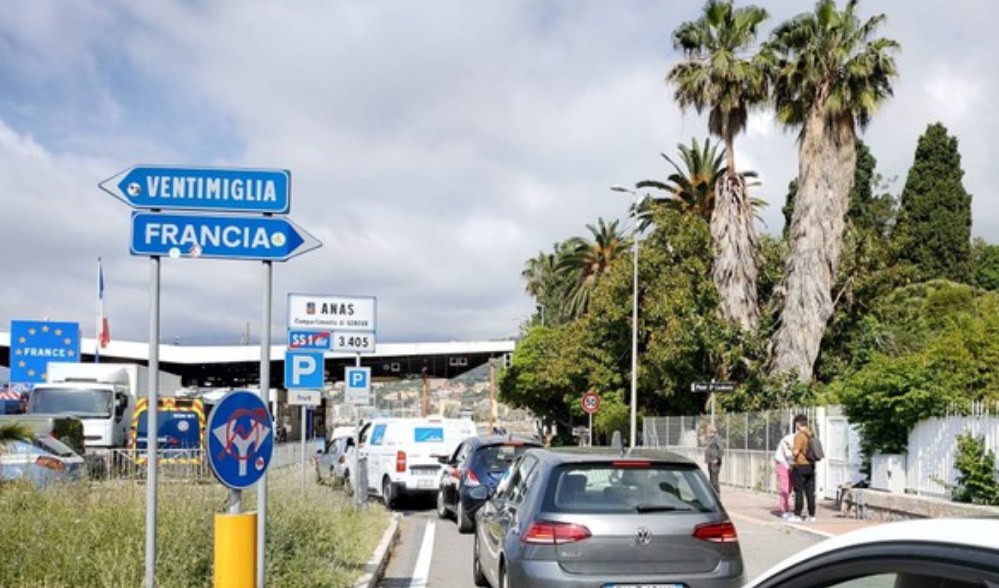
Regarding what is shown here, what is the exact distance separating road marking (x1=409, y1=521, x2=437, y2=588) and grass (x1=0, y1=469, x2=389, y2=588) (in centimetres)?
63

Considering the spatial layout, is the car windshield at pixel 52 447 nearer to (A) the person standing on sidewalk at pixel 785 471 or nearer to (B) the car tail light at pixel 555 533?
(A) the person standing on sidewalk at pixel 785 471

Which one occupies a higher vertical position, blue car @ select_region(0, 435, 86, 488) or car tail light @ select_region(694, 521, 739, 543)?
car tail light @ select_region(694, 521, 739, 543)

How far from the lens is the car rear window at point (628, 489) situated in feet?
26.3

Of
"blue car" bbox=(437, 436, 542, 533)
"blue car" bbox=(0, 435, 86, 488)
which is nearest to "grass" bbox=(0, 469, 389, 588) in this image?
"blue car" bbox=(0, 435, 86, 488)

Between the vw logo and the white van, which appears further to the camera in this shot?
the white van

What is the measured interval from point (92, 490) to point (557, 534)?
5683mm

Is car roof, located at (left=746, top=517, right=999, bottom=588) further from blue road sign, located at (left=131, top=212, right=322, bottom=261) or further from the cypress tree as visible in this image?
the cypress tree

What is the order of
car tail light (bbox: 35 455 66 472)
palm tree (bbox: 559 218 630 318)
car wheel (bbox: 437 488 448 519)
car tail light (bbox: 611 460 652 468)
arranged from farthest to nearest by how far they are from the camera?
1. palm tree (bbox: 559 218 630 318)
2. car wheel (bbox: 437 488 448 519)
3. car tail light (bbox: 35 455 66 472)
4. car tail light (bbox: 611 460 652 468)

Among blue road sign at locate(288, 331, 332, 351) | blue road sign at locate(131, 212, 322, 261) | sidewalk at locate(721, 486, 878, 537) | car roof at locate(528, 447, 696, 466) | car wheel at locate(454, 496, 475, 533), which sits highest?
blue road sign at locate(131, 212, 322, 261)

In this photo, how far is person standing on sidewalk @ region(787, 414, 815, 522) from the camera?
1820 centimetres

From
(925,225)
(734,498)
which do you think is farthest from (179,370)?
(734,498)

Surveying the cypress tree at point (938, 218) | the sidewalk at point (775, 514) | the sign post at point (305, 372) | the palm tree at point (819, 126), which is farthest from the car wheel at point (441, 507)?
the cypress tree at point (938, 218)

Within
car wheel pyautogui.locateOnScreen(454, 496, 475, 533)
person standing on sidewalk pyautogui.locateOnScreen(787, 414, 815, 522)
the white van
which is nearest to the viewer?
car wheel pyautogui.locateOnScreen(454, 496, 475, 533)

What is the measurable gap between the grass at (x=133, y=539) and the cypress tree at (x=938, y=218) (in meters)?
44.4
